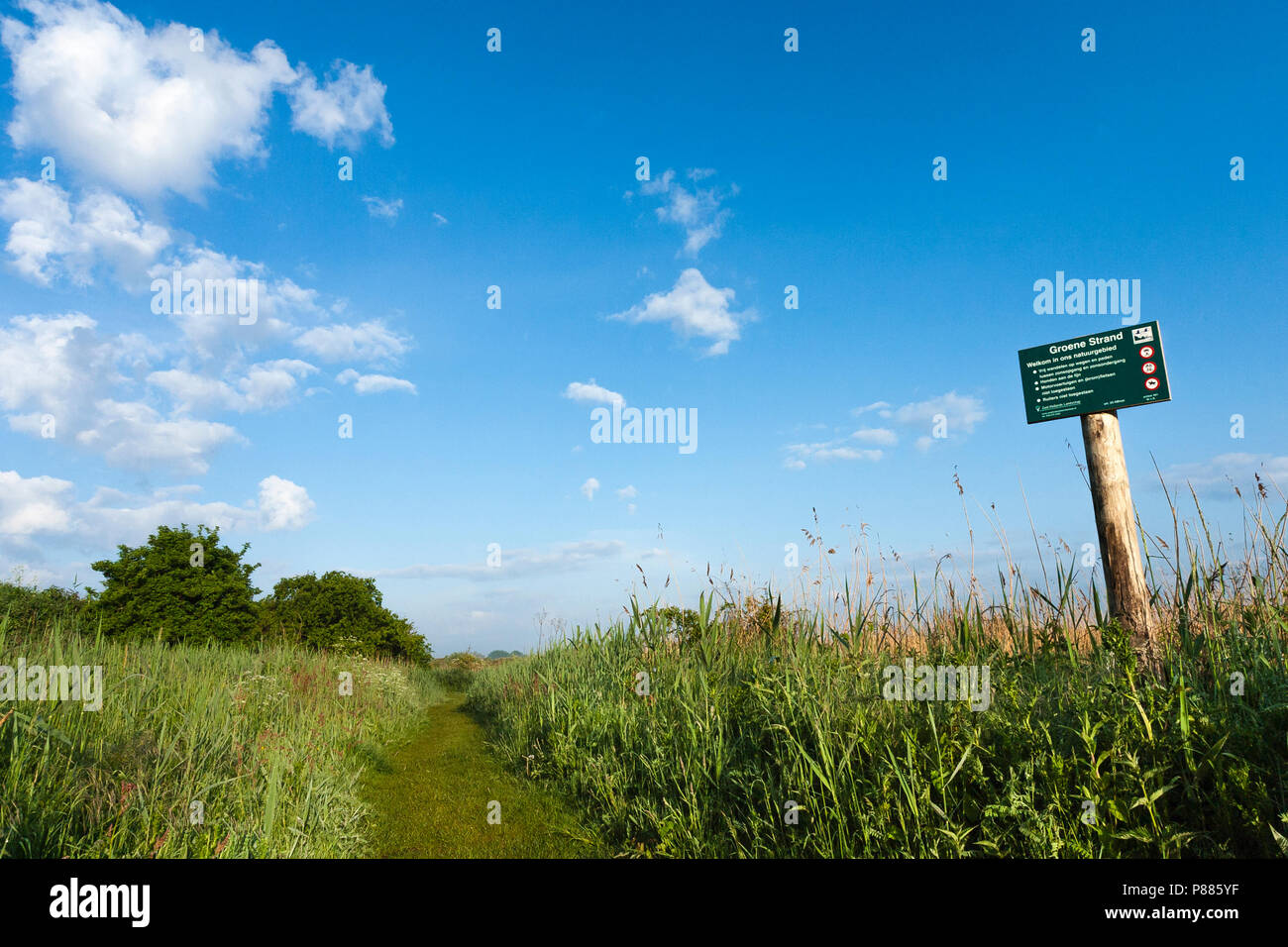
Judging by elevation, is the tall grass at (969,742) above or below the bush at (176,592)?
below

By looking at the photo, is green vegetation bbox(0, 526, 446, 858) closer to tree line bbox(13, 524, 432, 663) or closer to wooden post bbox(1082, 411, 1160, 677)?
tree line bbox(13, 524, 432, 663)

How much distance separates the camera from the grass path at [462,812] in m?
5.38

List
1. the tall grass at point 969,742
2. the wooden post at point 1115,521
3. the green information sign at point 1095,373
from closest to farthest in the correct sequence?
the tall grass at point 969,742, the wooden post at point 1115,521, the green information sign at point 1095,373

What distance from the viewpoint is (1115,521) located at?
23.5 ft

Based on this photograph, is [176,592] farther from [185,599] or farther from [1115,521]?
[1115,521]

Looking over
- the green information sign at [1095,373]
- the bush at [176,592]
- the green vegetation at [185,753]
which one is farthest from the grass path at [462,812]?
the bush at [176,592]

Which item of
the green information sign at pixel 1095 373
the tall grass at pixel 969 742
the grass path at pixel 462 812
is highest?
the green information sign at pixel 1095 373

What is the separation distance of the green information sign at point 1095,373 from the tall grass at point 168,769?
8493 mm
